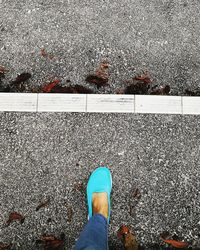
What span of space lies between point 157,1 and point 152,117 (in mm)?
1216

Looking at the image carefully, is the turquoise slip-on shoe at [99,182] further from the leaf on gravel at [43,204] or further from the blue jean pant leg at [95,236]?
the leaf on gravel at [43,204]

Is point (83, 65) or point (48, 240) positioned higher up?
point (83, 65)

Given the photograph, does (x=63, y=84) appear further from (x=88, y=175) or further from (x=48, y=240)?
(x=48, y=240)

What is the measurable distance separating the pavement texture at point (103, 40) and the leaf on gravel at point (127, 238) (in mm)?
1325

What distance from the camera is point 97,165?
3170 millimetres

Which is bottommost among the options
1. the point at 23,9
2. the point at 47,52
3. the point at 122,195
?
the point at 122,195

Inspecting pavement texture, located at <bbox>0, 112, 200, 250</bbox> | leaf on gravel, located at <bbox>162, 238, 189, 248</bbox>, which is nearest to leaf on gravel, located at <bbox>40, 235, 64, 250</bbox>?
pavement texture, located at <bbox>0, 112, 200, 250</bbox>

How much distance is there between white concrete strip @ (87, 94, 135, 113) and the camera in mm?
3268

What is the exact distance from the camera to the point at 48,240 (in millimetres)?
3039

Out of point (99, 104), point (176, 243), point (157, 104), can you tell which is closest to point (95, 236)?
point (176, 243)

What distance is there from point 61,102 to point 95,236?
1.30m

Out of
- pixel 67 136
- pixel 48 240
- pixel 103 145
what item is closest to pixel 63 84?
pixel 67 136

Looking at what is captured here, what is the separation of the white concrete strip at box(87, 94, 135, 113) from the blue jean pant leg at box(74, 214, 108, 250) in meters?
1.01

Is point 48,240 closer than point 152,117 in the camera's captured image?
Yes
